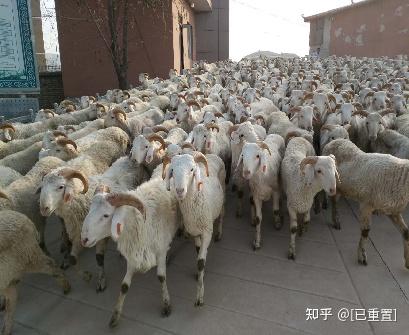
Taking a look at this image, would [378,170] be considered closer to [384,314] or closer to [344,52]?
[384,314]

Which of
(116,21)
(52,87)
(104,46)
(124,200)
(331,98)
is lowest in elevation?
(124,200)

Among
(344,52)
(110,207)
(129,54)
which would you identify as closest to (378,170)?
(110,207)

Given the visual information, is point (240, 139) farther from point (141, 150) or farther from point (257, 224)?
point (141, 150)

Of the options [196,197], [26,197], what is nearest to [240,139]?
[196,197]

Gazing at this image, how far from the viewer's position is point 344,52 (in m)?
31.0

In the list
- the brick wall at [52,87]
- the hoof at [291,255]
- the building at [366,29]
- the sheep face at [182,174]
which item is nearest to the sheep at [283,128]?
the hoof at [291,255]

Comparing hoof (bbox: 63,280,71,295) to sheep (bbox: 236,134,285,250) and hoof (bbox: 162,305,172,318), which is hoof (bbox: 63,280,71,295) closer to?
hoof (bbox: 162,305,172,318)

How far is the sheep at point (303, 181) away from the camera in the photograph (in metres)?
4.31

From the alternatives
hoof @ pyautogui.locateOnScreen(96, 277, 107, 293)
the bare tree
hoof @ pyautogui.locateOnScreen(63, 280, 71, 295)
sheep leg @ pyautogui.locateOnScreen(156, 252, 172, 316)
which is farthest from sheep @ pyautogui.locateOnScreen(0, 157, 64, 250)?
the bare tree

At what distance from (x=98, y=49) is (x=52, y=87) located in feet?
10.9

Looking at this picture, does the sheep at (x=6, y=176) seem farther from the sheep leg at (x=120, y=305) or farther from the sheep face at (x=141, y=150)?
the sheep leg at (x=120, y=305)

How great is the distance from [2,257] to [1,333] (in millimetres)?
854

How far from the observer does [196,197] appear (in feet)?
13.2

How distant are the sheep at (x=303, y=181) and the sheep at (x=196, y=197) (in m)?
1.01
